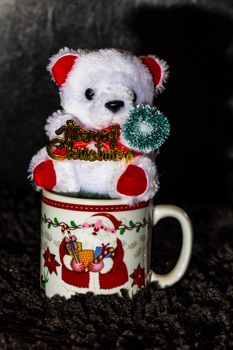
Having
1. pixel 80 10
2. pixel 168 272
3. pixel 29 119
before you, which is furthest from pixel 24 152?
pixel 168 272

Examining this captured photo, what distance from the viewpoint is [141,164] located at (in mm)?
677

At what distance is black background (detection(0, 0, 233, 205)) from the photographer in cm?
109

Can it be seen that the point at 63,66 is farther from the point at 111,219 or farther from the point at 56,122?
the point at 111,219

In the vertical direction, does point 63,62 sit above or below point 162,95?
above

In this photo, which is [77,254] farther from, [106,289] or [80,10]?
[80,10]

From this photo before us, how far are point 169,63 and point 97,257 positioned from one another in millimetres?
513

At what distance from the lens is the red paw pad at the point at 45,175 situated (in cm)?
68

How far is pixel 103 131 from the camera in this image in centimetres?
68

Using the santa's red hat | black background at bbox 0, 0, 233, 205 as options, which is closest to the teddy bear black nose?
the santa's red hat

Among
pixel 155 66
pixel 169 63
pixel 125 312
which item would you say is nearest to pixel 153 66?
pixel 155 66

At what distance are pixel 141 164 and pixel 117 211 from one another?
0.05 metres

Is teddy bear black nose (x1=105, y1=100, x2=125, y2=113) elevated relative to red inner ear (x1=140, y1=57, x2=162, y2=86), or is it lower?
lower

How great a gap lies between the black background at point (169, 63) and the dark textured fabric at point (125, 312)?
30 cm

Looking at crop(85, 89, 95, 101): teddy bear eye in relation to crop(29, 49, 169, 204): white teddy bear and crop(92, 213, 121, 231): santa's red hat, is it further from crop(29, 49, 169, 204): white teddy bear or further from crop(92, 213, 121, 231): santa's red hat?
crop(92, 213, 121, 231): santa's red hat
